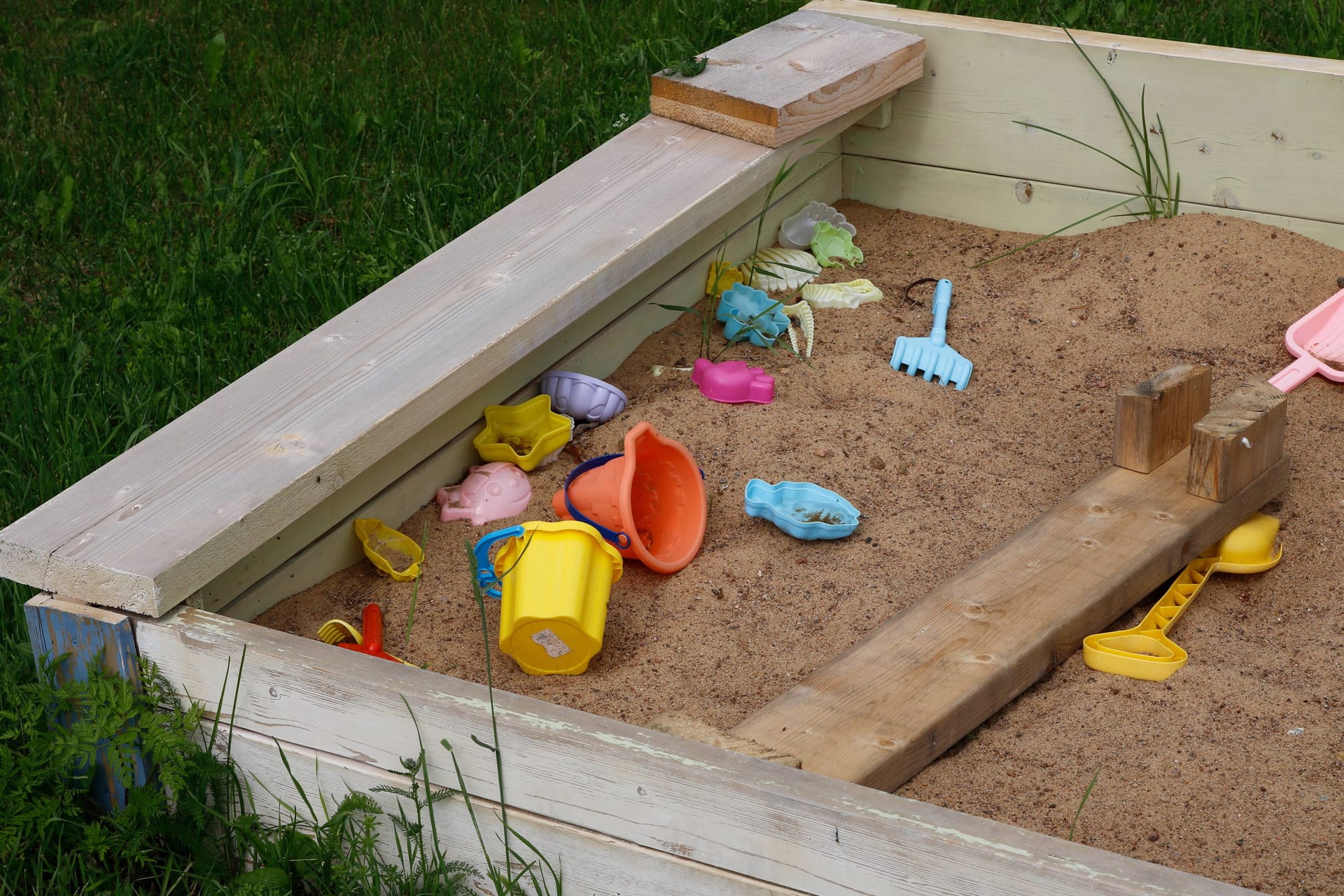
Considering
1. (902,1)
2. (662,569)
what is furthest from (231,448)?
(902,1)

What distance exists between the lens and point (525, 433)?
7.56 ft

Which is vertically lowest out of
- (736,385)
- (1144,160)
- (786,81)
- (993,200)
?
(736,385)

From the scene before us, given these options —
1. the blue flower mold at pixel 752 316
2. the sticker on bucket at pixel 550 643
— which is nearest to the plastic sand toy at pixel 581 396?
the blue flower mold at pixel 752 316

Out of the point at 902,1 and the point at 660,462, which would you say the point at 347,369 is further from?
the point at 902,1

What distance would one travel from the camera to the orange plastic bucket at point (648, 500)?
2061 millimetres

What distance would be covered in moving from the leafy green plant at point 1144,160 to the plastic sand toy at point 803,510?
983 millimetres

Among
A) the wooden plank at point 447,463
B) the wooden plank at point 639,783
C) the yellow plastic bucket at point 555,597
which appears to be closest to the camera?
the wooden plank at point 639,783

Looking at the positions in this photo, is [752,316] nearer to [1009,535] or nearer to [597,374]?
[597,374]

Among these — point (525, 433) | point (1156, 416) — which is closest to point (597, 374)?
point (525, 433)

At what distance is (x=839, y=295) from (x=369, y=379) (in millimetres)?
1073

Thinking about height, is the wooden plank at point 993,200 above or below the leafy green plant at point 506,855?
above

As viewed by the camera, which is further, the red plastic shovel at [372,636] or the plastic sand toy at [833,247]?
the plastic sand toy at [833,247]

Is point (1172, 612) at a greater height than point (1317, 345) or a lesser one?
lesser

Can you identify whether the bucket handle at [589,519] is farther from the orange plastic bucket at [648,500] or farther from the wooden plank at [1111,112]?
the wooden plank at [1111,112]
